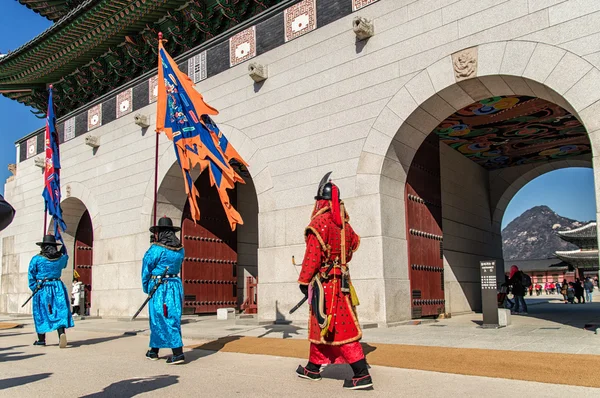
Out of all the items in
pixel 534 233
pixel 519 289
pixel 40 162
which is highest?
pixel 534 233

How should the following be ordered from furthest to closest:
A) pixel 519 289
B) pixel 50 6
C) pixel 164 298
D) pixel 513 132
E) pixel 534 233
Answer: pixel 534 233, pixel 50 6, pixel 513 132, pixel 519 289, pixel 164 298

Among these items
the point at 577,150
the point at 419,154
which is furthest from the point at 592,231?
the point at 419,154

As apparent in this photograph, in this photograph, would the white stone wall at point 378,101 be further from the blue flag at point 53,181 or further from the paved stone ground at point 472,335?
the blue flag at point 53,181

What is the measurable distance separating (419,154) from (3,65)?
1415cm

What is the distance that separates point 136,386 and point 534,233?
532 ft

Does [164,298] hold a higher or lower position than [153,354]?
higher

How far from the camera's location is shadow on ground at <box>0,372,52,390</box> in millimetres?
5264

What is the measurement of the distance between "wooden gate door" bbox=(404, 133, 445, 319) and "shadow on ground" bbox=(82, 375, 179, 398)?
20.1 feet

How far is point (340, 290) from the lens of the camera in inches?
205

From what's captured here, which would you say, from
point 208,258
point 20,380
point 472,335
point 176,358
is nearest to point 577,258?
point 208,258

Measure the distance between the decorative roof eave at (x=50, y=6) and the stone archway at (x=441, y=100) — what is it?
571 inches

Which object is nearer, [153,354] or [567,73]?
[153,354]

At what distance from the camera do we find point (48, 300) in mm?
8758

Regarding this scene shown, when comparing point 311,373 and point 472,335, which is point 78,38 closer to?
point 472,335
